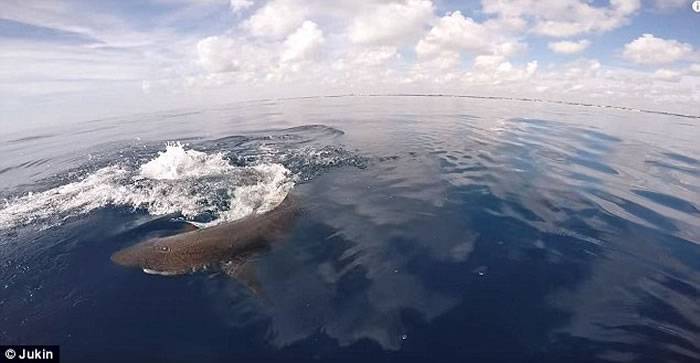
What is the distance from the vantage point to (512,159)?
22.0 m

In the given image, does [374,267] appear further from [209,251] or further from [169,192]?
[169,192]

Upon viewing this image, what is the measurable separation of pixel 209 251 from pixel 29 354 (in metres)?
4.10

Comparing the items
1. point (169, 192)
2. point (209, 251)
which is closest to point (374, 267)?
point (209, 251)

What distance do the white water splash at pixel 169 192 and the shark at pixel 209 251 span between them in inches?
95.9

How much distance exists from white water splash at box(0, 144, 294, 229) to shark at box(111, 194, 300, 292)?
7.99 feet

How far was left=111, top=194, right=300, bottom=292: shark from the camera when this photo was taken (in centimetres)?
991

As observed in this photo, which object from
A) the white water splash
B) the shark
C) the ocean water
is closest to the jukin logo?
the ocean water

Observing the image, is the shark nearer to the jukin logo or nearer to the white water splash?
the white water splash

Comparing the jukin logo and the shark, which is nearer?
the jukin logo

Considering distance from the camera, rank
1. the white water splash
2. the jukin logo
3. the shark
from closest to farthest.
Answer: the jukin logo
the shark
the white water splash

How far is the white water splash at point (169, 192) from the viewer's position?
14.2 m

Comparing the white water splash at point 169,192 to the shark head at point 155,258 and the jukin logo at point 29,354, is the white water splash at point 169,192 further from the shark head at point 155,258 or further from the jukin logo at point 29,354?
the jukin logo at point 29,354

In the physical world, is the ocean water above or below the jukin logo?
above

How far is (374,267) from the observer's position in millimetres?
9938
